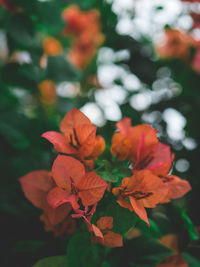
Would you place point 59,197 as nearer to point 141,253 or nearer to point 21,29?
point 141,253

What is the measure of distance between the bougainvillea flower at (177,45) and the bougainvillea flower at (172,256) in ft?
2.55

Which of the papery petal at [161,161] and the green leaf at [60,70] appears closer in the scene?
the papery petal at [161,161]

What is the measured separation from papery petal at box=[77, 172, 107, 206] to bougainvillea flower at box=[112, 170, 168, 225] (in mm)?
30

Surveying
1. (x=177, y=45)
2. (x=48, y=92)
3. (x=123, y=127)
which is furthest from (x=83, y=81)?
(x=123, y=127)

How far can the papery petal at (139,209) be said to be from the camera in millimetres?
375

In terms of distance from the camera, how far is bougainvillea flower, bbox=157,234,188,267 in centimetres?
51

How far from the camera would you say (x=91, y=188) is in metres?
0.39

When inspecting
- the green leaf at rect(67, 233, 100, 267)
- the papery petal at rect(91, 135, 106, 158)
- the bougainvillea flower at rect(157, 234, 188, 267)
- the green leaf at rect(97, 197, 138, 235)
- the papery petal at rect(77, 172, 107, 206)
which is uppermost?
the papery petal at rect(91, 135, 106, 158)

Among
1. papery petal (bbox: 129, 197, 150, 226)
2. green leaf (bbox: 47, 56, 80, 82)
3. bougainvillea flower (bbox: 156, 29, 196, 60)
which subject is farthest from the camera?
bougainvillea flower (bbox: 156, 29, 196, 60)

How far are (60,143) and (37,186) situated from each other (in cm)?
8

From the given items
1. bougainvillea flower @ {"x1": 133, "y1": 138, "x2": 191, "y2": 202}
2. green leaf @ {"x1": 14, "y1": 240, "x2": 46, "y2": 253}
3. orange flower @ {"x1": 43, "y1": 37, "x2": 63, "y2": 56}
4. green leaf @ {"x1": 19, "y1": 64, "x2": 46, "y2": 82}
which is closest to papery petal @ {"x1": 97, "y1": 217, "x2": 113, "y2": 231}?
bougainvillea flower @ {"x1": 133, "y1": 138, "x2": 191, "y2": 202}

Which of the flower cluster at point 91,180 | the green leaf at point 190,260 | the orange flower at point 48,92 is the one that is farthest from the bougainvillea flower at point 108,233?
the orange flower at point 48,92

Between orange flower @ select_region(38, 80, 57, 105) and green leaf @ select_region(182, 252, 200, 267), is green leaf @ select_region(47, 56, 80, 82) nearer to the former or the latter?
orange flower @ select_region(38, 80, 57, 105)

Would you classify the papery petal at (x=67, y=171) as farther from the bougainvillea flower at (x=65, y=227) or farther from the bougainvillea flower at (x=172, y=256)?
the bougainvillea flower at (x=172, y=256)
